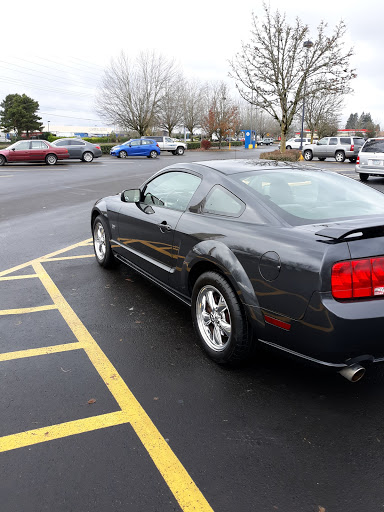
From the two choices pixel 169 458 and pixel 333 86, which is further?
pixel 333 86

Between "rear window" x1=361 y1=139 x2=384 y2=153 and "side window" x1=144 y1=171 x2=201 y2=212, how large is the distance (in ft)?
44.5

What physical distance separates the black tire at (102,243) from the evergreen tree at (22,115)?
61273 mm

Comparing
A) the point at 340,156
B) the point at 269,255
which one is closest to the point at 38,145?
the point at 340,156

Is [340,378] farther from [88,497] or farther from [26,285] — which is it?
[26,285]

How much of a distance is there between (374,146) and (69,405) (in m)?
15.9

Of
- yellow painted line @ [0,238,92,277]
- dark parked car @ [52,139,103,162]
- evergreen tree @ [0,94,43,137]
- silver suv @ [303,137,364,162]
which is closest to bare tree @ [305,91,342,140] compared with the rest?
silver suv @ [303,137,364,162]

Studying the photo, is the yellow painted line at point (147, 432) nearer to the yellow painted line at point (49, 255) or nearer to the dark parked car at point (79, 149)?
the yellow painted line at point (49, 255)

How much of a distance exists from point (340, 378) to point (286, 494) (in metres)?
1.28

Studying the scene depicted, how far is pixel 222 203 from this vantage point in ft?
11.3

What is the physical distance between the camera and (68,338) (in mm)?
3775

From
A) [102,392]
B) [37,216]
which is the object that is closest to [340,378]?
[102,392]

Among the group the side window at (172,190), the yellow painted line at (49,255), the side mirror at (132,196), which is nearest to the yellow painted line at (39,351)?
the side window at (172,190)

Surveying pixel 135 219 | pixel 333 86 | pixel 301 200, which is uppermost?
pixel 333 86

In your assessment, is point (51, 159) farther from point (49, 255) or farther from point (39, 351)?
point (39, 351)
